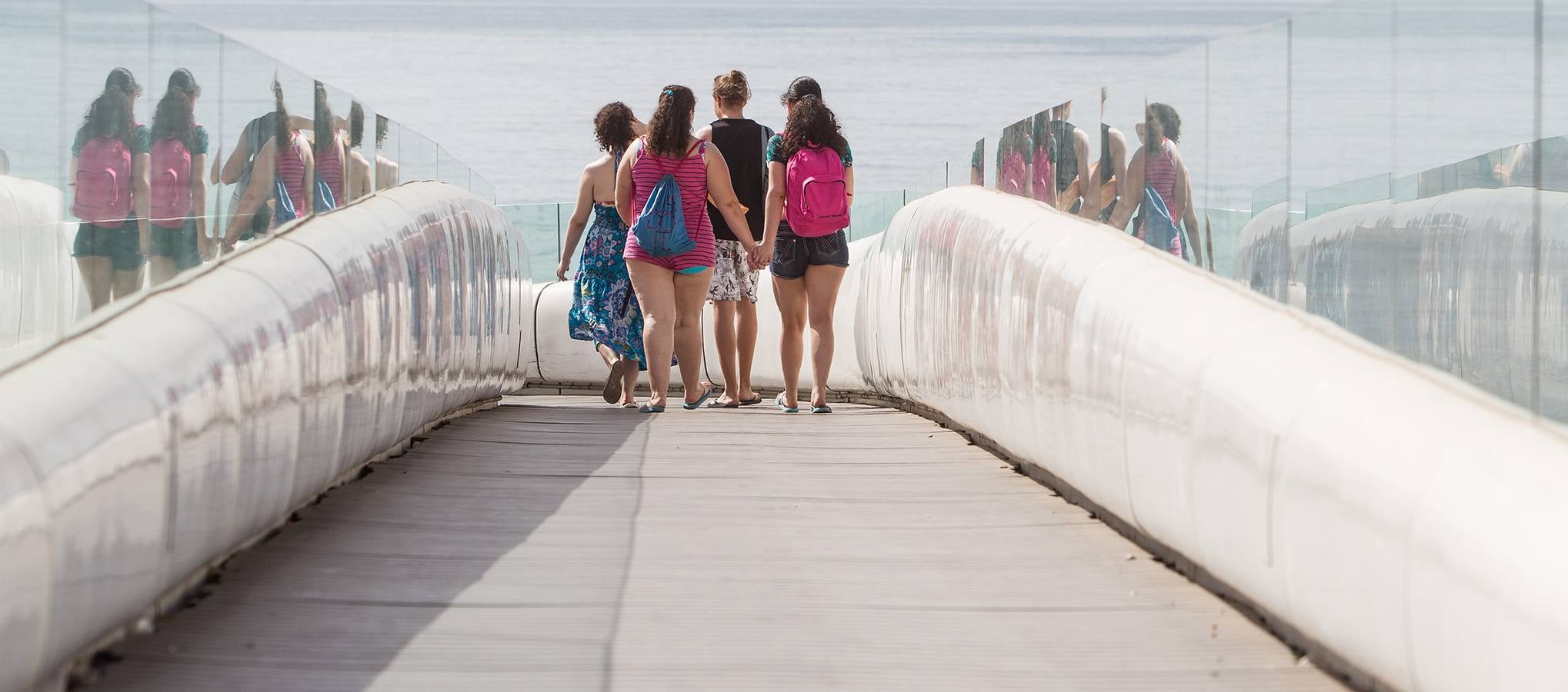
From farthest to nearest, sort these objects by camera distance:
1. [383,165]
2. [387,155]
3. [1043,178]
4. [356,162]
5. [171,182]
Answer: [387,155] → [383,165] → [1043,178] → [356,162] → [171,182]

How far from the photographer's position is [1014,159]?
24.9 ft

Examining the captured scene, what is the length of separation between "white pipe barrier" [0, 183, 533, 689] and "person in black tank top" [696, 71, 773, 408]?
8.41 feet

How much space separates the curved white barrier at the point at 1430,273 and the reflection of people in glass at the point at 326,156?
11.0 feet

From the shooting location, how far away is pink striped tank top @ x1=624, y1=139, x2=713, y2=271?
850 centimetres

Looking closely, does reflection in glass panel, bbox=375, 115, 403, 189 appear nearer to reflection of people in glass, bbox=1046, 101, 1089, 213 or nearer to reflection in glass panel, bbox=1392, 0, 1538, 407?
reflection of people in glass, bbox=1046, 101, 1089, 213

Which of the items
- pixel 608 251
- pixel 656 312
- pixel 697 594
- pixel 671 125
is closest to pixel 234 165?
pixel 697 594

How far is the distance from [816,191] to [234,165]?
414 centimetres

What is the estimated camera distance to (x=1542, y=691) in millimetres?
2758

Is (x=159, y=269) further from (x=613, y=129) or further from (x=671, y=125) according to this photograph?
(x=613, y=129)

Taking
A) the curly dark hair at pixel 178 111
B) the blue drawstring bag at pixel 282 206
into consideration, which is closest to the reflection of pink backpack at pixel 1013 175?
the blue drawstring bag at pixel 282 206

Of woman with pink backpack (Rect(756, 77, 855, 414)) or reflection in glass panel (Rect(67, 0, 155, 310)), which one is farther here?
woman with pink backpack (Rect(756, 77, 855, 414))

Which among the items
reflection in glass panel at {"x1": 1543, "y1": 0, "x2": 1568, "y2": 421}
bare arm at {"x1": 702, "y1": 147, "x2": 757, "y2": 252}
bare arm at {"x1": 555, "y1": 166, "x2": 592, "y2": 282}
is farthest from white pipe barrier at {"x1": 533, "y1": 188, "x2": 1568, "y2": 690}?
bare arm at {"x1": 555, "y1": 166, "x2": 592, "y2": 282}

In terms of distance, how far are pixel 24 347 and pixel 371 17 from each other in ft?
328

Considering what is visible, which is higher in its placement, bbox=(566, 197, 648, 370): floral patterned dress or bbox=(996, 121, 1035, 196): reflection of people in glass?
bbox=(996, 121, 1035, 196): reflection of people in glass
